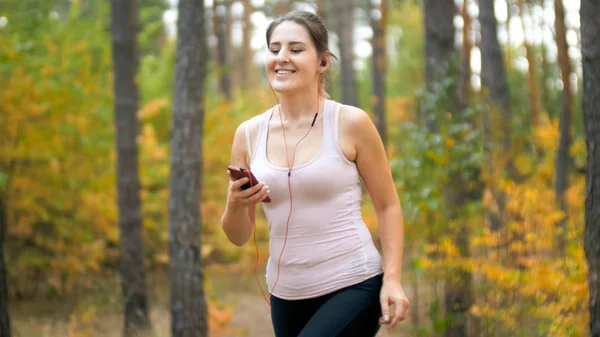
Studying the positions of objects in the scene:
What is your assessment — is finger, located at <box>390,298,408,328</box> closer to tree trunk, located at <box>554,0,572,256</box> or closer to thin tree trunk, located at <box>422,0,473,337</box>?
thin tree trunk, located at <box>422,0,473,337</box>

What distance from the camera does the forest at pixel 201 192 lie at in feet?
19.2

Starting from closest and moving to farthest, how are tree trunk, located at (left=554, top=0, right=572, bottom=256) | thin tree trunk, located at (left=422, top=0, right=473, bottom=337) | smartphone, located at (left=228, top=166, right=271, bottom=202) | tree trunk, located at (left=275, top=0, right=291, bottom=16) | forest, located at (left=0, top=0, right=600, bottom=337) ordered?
1. smartphone, located at (left=228, top=166, right=271, bottom=202)
2. forest, located at (left=0, top=0, right=600, bottom=337)
3. thin tree trunk, located at (left=422, top=0, right=473, bottom=337)
4. tree trunk, located at (left=554, top=0, right=572, bottom=256)
5. tree trunk, located at (left=275, top=0, right=291, bottom=16)

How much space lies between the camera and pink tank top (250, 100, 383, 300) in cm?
258

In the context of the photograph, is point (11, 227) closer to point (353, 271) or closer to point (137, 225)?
point (137, 225)

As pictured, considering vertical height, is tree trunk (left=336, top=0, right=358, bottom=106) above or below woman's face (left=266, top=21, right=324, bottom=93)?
above

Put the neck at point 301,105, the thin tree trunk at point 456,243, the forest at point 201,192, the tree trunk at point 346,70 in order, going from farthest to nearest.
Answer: the tree trunk at point 346,70, the thin tree trunk at point 456,243, the forest at point 201,192, the neck at point 301,105

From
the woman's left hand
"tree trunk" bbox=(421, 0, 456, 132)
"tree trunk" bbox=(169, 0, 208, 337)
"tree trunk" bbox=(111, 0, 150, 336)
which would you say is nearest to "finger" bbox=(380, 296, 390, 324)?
the woman's left hand

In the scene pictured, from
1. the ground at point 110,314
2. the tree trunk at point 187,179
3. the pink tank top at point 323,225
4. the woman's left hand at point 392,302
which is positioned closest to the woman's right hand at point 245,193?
the pink tank top at point 323,225

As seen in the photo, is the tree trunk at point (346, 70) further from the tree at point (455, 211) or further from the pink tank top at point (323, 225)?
the pink tank top at point (323, 225)

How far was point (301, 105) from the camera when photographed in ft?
9.16

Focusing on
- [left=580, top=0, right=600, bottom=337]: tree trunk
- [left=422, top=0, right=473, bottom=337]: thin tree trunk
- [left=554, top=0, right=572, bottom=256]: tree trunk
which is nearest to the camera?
[left=580, top=0, right=600, bottom=337]: tree trunk

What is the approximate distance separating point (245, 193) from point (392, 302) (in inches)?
25.5

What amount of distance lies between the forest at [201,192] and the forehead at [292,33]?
40 centimetres

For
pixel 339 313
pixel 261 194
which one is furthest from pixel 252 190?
pixel 339 313
